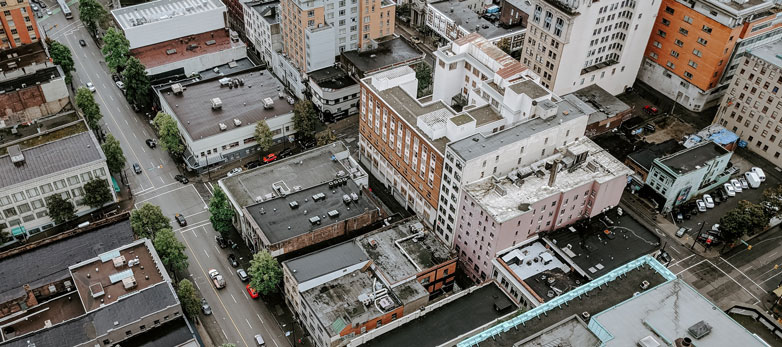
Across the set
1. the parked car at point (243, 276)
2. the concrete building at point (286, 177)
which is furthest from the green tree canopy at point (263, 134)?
the parked car at point (243, 276)

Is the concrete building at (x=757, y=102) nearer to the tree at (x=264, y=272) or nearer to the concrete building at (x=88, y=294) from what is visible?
the tree at (x=264, y=272)

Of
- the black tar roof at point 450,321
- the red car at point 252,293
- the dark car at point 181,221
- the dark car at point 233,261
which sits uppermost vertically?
the black tar roof at point 450,321

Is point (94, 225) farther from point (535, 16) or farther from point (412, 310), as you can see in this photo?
point (535, 16)

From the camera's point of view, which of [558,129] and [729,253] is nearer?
[558,129]

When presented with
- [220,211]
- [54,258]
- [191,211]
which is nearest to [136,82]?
[191,211]

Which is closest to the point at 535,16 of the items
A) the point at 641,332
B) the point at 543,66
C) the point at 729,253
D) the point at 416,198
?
the point at 543,66

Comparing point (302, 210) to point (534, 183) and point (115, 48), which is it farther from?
point (115, 48)

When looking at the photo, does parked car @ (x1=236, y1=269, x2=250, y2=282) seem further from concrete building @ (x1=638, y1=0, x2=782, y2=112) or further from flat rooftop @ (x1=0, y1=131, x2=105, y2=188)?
concrete building @ (x1=638, y1=0, x2=782, y2=112)
